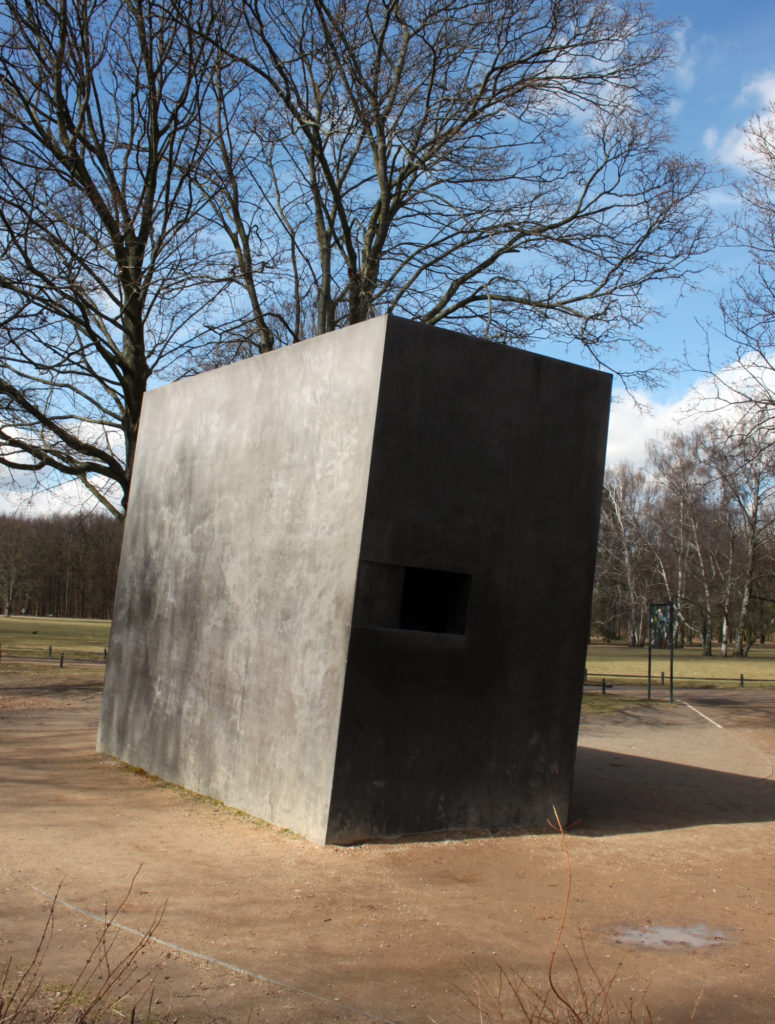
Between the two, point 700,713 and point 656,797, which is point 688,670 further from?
point 656,797

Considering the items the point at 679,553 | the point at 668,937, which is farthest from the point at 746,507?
the point at 668,937

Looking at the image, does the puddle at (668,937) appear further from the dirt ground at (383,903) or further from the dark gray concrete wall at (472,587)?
the dark gray concrete wall at (472,587)

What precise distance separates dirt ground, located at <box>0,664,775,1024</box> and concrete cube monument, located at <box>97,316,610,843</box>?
47cm

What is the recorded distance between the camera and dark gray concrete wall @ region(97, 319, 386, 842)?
301 inches

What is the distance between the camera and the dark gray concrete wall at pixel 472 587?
7.56 metres

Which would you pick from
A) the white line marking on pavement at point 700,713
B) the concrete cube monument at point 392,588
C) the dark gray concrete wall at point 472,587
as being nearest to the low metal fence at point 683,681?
the white line marking on pavement at point 700,713

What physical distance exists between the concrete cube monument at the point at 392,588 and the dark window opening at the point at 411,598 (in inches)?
0.8

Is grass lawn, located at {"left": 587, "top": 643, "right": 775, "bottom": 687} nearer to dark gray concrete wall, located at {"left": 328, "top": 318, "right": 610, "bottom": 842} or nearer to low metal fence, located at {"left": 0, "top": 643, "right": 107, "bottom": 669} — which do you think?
low metal fence, located at {"left": 0, "top": 643, "right": 107, "bottom": 669}

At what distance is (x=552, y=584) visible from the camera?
855 cm

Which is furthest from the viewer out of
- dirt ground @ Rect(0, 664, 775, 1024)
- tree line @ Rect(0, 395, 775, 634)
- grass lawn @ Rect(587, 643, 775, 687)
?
tree line @ Rect(0, 395, 775, 634)

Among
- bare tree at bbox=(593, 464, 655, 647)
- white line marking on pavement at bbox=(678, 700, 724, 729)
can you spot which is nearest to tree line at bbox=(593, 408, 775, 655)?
bare tree at bbox=(593, 464, 655, 647)

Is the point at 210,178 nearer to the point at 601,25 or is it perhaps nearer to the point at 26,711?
the point at 601,25

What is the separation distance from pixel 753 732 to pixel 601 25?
526 inches

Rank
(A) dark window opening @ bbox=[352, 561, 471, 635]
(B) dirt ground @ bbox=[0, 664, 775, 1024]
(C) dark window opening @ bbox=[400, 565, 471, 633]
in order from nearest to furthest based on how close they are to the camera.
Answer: (B) dirt ground @ bbox=[0, 664, 775, 1024] < (A) dark window opening @ bbox=[352, 561, 471, 635] < (C) dark window opening @ bbox=[400, 565, 471, 633]
